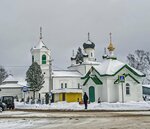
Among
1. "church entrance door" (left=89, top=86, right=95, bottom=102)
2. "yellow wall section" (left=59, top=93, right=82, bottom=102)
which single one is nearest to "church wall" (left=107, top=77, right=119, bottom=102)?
"church entrance door" (left=89, top=86, right=95, bottom=102)

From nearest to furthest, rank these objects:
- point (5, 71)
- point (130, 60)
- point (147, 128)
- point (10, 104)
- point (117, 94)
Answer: point (147, 128), point (10, 104), point (117, 94), point (130, 60), point (5, 71)

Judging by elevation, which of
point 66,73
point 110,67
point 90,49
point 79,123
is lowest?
point 79,123

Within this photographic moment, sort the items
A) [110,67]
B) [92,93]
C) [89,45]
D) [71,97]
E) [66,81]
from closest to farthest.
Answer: [92,93] → [110,67] → [71,97] → [66,81] → [89,45]

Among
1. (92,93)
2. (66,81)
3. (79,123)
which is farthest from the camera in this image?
(66,81)

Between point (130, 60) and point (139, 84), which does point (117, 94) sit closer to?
point (139, 84)

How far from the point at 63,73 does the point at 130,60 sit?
17869 millimetres

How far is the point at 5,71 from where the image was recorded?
122 m

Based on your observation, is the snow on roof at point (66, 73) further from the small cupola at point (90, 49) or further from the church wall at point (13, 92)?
the church wall at point (13, 92)

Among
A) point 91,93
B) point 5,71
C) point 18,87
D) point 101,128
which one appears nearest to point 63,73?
point 18,87

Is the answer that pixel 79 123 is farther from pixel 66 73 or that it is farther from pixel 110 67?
pixel 66 73

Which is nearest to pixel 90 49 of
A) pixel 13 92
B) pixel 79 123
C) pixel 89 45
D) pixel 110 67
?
pixel 89 45

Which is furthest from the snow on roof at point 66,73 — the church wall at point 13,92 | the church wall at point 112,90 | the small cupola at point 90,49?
the church wall at point 112,90

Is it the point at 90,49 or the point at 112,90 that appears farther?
the point at 90,49

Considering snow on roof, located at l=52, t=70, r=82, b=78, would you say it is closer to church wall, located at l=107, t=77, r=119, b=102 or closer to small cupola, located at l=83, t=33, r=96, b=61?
small cupola, located at l=83, t=33, r=96, b=61
